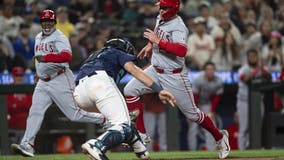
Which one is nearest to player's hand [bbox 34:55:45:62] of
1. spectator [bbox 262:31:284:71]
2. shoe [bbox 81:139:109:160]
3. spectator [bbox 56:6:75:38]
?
shoe [bbox 81:139:109:160]

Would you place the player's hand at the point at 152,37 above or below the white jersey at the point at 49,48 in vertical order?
above

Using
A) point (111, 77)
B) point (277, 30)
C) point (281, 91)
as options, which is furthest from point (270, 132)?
point (111, 77)

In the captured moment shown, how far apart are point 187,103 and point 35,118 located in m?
2.31

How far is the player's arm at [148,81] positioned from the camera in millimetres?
8461

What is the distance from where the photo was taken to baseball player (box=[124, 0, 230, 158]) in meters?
10.6

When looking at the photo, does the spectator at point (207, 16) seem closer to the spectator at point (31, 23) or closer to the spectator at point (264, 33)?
the spectator at point (264, 33)

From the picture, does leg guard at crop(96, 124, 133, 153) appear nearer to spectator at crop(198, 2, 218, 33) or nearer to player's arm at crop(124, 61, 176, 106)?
player's arm at crop(124, 61, 176, 106)

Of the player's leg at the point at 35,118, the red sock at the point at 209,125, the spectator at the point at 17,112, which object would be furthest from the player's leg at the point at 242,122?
the red sock at the point at 209,125

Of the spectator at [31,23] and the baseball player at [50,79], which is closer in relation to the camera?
the baseball player at [50,79]

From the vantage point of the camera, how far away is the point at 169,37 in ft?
34.9

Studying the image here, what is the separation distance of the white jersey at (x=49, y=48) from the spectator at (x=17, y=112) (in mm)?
3022

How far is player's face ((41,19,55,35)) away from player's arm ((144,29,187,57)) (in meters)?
1.88

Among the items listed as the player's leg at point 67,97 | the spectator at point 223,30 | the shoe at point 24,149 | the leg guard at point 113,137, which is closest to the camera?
the leg guard at point 113,137

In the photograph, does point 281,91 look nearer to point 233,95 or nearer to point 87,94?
point 233,95
